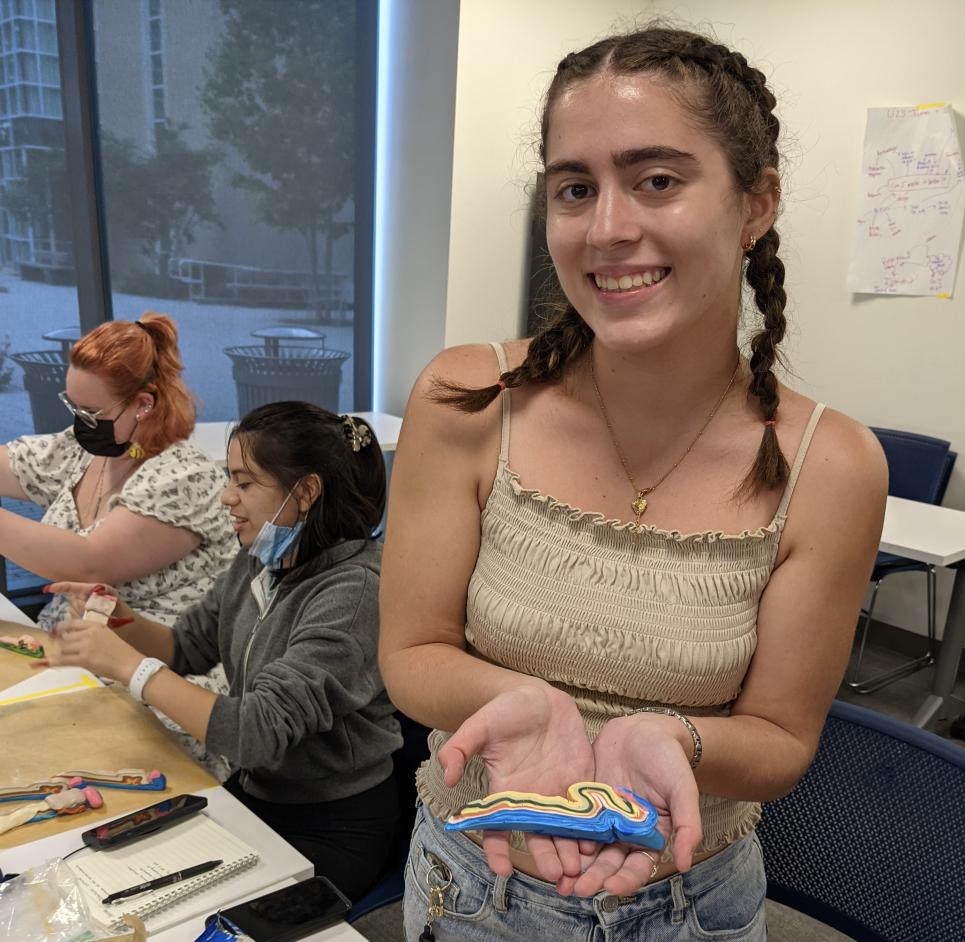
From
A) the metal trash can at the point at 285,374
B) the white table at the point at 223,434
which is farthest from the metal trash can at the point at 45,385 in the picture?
the metal trash can at the point at 285,374

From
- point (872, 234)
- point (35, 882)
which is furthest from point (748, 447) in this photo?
point (872, 234)

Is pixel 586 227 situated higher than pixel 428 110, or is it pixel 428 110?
pixel 428 110

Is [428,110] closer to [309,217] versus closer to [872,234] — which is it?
[309,217]

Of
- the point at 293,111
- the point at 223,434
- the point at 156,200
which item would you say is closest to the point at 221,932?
the point at 223,434

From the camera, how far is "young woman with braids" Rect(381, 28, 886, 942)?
2.77 ft

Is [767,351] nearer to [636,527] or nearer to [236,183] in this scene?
[636,527]

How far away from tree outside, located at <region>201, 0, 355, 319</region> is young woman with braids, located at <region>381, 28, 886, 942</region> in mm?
3493

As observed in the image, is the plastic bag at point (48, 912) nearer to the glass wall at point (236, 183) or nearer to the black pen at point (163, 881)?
the black pen at point (163, 881)

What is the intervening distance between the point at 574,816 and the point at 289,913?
0.44 metres

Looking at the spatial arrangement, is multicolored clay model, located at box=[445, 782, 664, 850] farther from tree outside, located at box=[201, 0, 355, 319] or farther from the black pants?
tree outside, located at box=[201, 0, 355, 319]

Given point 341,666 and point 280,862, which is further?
point 341,666

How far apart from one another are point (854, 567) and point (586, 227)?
0.46 metres

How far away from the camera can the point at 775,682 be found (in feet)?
3.06

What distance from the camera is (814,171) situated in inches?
161
